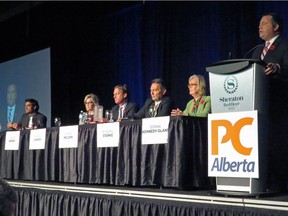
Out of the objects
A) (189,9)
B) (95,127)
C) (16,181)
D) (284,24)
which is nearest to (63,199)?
(95,127)

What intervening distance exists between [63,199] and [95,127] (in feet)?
1.66

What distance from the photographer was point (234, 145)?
1.95 meters

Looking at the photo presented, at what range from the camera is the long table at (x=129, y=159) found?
2.38 metres

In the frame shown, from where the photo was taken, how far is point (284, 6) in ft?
13.9

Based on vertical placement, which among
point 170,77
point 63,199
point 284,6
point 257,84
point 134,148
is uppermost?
point 284,6

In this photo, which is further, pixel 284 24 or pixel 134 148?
pixel 284 24

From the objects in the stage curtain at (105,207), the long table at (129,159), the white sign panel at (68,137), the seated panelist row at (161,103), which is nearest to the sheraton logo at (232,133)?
the stage curtain at (105,207)

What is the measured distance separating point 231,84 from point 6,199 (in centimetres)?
124

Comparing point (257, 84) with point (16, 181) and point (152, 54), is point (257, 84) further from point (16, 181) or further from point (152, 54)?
point (152, 54)

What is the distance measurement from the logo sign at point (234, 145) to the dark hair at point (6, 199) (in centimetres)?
112

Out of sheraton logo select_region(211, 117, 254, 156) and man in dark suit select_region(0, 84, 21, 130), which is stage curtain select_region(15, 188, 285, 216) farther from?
man in dark suit select_region(0, 84, 21, 130)

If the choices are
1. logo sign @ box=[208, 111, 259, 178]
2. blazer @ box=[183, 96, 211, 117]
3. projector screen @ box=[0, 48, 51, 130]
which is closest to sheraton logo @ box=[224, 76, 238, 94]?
logo sign @ box=[208, 111, 259, 178]

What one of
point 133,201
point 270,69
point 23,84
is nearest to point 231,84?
point 270,69

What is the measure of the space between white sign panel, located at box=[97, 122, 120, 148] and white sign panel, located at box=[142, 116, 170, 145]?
240mm
